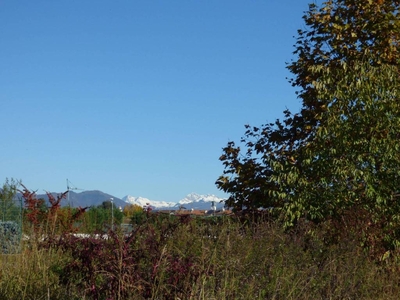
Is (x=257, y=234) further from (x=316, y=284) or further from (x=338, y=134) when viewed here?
(x=338, y=134)

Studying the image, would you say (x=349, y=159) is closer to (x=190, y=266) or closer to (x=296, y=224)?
(x=296, y=224)

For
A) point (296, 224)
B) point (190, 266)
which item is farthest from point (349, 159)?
point (190, 266)

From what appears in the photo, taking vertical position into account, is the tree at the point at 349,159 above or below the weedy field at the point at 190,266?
above

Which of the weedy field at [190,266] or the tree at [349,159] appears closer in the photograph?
the weedy field at [190,266]

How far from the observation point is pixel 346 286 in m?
7.98

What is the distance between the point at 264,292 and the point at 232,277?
1.30 ft

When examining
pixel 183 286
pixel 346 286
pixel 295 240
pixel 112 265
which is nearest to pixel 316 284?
pixel 346 286

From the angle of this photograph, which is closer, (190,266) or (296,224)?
(190,266)

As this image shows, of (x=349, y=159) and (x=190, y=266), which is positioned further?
(x=349, y=159)

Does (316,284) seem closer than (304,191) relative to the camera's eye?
Yes

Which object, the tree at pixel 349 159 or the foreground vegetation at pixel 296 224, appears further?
the tree at pixel 349 159

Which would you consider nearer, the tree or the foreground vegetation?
the foreground vegetation

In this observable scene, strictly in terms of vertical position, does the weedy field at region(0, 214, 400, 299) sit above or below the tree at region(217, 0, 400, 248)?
below

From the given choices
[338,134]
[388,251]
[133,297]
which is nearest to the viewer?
[133,297]
